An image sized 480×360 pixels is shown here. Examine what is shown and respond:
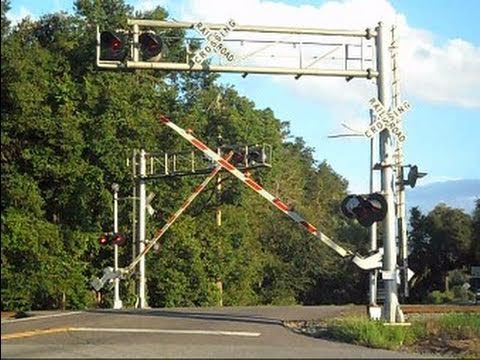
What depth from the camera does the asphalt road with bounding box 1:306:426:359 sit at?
48.6 ft

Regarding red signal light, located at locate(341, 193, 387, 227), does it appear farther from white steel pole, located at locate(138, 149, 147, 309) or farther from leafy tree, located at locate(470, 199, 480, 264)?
leafy tree, located at locate(470, 199, 480, 264)

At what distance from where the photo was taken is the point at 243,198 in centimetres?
6341

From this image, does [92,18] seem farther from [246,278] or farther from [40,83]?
[246,278]

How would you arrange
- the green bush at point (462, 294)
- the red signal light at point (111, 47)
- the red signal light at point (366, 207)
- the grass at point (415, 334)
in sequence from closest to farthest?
1. the grass at point (415, 334)
2. the red signal light at point (111, 47)
3. the red signal light at point (366, 207)
4. the green bush at point (462, 294)

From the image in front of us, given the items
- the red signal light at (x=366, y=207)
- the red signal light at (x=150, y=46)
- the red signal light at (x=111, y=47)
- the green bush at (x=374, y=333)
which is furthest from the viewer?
the red signal light at (x=366, y=207)

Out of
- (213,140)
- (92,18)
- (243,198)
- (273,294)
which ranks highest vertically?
(92,18)

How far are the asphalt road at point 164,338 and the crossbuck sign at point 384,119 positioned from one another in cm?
491

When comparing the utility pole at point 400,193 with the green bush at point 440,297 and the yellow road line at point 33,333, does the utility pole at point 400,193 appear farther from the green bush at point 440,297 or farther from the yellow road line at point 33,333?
the green bush at point 440,297

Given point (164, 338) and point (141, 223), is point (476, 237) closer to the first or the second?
point (141, 223)

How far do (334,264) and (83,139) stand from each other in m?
37.0

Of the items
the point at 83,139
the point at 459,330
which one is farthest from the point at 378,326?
the point at 83,139

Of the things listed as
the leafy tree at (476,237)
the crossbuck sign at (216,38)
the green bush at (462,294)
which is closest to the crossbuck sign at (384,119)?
the crossbuck sign at (216,38)

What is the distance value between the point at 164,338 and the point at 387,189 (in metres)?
6.86

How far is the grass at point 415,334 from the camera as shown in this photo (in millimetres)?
17672
